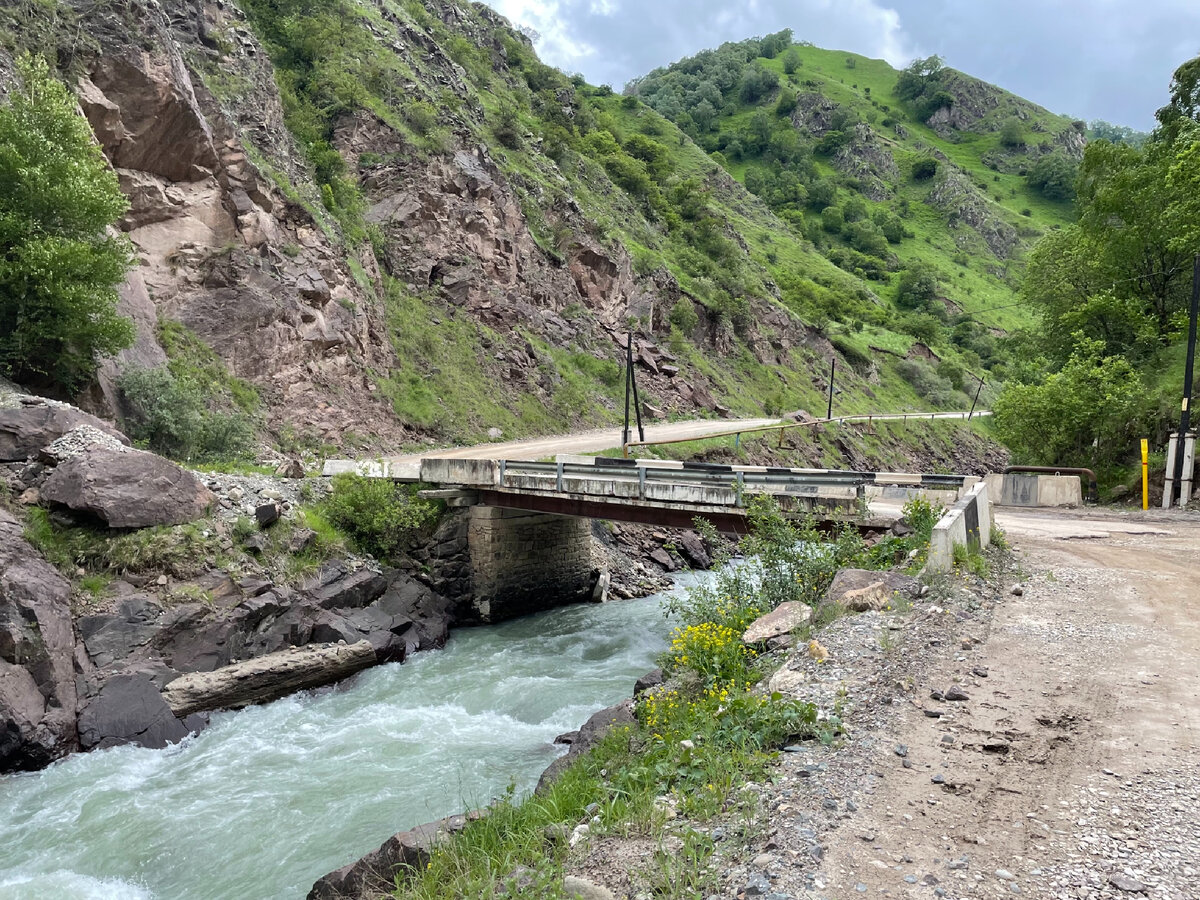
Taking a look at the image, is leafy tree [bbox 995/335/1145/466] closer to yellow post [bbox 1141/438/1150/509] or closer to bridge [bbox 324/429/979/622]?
yellow post [bbox 1141/438/1150/509]

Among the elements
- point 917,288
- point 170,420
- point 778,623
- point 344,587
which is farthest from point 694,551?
point 917,288

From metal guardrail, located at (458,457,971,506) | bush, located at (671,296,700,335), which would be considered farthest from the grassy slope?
metal guardrail, located at (458,457,971,506)

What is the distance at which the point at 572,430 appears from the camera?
1531 inches

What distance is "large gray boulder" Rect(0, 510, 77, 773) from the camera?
10250 millimetres

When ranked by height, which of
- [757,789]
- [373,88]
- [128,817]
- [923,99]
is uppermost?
[923,99]

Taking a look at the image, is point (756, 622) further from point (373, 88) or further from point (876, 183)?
point (876, 183)

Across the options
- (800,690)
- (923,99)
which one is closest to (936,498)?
(800,690)

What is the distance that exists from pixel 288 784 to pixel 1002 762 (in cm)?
954

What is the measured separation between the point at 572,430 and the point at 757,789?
34163mm

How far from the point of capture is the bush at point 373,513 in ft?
60.6

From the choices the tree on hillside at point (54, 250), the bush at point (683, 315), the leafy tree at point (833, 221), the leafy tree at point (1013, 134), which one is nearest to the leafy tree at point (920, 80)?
the leafy tree at point (1013, 134)

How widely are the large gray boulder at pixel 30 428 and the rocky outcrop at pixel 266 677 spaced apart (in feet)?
19.2

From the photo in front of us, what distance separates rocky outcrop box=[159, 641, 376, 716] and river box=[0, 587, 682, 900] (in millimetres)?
308

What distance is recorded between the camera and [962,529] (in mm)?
11078
